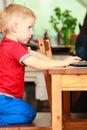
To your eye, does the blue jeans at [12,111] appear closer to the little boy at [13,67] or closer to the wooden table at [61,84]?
the little boy at [13,67]

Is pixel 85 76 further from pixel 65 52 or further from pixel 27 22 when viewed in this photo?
pixel 65 52

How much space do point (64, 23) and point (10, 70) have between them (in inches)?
85.0

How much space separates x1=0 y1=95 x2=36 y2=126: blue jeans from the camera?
1.94 metres

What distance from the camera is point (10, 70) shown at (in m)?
1.98

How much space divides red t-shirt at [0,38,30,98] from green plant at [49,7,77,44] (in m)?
2.07

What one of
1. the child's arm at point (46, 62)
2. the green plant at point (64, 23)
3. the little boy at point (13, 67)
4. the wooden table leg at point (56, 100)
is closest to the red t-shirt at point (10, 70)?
the little boy at point (13, 67)

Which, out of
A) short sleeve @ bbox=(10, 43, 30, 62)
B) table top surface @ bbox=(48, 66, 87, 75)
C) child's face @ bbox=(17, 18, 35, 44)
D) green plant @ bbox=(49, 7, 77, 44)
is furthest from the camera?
green plant @ bbox=(49, 7, 77, 44)

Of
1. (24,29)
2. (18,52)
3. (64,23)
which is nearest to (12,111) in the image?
(18,52)

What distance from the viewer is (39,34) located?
13.4 feet

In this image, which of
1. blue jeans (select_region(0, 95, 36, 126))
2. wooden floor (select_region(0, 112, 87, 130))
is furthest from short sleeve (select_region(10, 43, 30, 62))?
wooden floor (select_region(0, 112, 87, 130))

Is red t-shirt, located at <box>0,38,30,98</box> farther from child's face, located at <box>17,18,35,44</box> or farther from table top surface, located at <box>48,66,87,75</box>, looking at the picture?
table top surface, located at <box>48,66,87,75</box>

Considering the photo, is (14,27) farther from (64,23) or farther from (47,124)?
(64,23)

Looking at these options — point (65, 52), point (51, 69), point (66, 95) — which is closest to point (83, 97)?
point (66, 95)

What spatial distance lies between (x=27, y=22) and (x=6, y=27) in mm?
115
